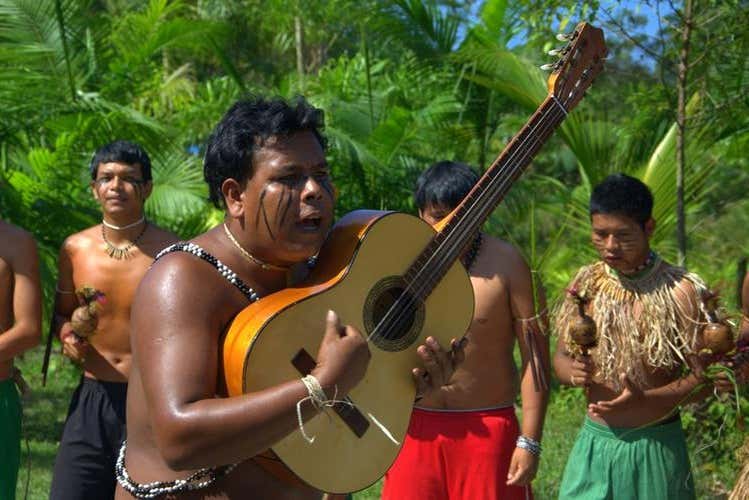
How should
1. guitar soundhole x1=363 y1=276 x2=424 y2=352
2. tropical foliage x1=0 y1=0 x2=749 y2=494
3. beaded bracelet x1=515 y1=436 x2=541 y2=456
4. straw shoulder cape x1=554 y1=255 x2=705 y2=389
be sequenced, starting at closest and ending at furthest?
1. guitar soundhole x1=363 y1=276 x2=424 y2=352
2. straw shoulder cape x1=554 y1=255 x2=705 y2=389
3. beaded bracelet x1=515 y1=436 x2=541 y2=456
4. tropical foliage x1=0 y1=0 x2=749 y2=494

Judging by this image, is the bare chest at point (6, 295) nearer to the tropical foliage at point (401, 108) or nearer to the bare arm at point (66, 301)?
the bare arm at point (66, 301)

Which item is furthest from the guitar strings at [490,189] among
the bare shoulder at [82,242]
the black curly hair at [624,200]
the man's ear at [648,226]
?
the bare shoulder at [82,242]

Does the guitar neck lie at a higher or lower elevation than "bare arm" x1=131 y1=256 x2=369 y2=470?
higher

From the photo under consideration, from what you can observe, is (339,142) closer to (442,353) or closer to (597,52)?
(597,52)

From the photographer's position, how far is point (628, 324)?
4551mm

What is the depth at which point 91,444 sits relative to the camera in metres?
5.09

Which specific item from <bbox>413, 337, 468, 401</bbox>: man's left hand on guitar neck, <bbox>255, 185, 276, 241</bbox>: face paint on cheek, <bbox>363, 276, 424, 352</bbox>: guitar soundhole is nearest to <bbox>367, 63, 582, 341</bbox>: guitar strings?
<bbox>363, 276, 424, 352</bbox>: guitar soundhole

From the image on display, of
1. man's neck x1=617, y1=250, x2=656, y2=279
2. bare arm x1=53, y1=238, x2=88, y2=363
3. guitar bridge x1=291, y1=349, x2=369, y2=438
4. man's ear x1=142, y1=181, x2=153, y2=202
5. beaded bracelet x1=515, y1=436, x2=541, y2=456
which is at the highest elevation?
man's neck x1=617, y1=250, x2=656, y2=279

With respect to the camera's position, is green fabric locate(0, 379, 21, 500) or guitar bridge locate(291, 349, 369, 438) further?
green fabric locate(0, 379, 21, 500)

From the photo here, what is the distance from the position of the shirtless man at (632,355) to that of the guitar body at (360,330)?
4.79ft

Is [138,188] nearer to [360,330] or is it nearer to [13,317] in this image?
[13,317]

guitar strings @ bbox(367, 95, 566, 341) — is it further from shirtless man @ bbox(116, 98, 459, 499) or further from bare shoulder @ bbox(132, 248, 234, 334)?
bare shoulder @ bbox(132, 248, 234, 334)

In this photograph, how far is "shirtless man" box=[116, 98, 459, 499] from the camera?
2418 millimetres

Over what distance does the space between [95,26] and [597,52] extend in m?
7.34
